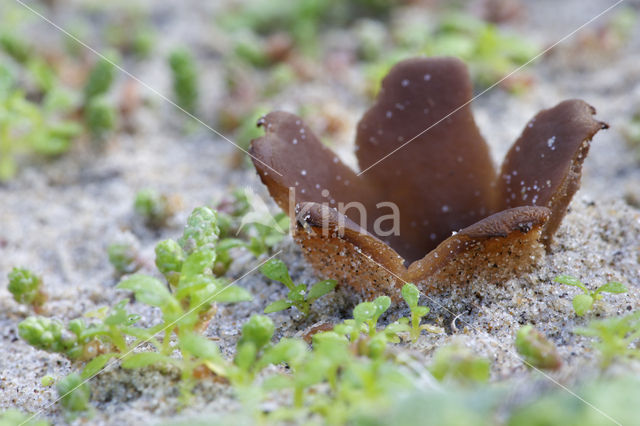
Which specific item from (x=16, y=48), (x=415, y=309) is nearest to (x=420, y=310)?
(x=415, y=309)

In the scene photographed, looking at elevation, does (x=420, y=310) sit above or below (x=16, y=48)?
below

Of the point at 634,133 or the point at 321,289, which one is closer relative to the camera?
the point at 321,289

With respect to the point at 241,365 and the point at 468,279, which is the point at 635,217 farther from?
the point at 241,365

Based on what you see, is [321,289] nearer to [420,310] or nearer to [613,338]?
[420,310]

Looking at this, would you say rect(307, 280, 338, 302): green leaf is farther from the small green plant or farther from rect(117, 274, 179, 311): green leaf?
rect(117, 274, 179, 311): green leaf

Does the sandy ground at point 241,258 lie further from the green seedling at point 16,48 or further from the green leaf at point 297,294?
the green seedling at point 16,48

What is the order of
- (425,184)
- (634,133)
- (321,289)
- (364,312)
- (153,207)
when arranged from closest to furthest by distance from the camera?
1. (364,312)
2. (321,289)
3. (425,184)
4. (153,207)
5. (634,133)

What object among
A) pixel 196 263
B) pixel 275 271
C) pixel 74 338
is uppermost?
pixel 196 263
